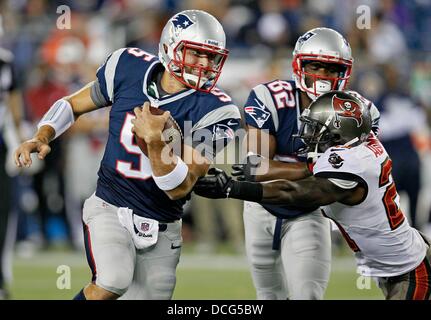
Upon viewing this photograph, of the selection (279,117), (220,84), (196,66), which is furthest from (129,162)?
(220,84)

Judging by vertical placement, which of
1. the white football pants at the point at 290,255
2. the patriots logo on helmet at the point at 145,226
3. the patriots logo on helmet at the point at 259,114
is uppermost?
the patriots logo on helmet at the point at 259,114

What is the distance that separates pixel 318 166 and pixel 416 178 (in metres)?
4.65

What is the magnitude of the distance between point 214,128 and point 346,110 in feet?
2.16

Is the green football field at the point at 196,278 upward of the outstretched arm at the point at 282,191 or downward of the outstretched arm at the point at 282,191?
downward

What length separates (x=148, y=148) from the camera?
445 cm

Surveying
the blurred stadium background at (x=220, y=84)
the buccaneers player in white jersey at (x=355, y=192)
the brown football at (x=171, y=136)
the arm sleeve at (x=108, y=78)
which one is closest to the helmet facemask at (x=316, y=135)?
the buccaneers player in white jersey at (x=355, y=192)

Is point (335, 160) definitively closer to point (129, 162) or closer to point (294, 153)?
point (294, 153)

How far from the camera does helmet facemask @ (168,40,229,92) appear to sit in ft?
15.7

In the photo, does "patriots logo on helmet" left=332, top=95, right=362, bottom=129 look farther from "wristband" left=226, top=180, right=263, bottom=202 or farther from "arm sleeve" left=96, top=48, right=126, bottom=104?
"arm sleeve" left=96, top=48, right=126, bottom=104

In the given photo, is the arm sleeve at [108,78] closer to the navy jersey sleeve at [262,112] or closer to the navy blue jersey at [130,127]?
the navy blue jersey at [130,127]

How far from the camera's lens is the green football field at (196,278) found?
7066 millimetres

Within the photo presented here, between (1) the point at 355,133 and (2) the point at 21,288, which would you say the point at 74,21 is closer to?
(2) the point at 21,288

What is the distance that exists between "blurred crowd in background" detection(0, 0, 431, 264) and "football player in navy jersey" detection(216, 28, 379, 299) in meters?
3.86

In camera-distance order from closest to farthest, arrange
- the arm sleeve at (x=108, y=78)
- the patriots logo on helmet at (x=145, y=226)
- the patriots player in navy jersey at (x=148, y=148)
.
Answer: the patriots player in navy jersey at (x=148, y=148) < the patriots logo on helmet at (x=145, y=226) < the arm sleeve at (x=108, y=78)
